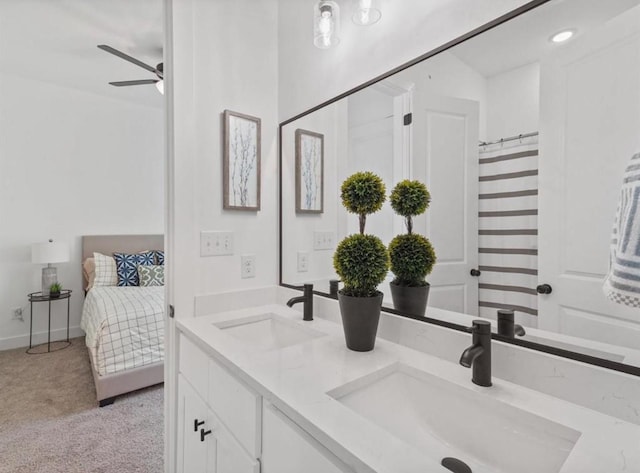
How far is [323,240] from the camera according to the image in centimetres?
155

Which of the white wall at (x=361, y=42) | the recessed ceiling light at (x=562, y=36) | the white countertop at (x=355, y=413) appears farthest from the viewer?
the white wall at (x=361, y=42)

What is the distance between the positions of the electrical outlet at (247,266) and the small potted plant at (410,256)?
0.78m

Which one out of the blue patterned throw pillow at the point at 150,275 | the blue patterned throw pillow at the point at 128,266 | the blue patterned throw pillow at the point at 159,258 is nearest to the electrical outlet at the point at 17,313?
the blue patterned throw pillow at the point at 128,266

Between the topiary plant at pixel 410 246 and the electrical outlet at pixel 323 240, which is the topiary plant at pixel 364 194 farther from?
the electrical outlet at pixel 323 240

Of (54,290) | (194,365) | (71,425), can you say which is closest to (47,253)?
(54,290)

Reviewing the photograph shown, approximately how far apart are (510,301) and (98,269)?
3908 millimetres

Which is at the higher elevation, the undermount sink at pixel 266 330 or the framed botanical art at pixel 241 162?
the framed botanical art at pixel 241 162

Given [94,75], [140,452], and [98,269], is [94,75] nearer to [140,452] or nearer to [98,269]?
[98,269]

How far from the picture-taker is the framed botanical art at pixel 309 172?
5.18ft

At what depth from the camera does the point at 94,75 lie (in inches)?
132

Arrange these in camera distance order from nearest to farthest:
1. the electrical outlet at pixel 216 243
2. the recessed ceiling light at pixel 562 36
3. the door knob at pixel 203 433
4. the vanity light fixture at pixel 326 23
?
1. the recessed ceiling light at pixel 562 36
2. the door knob at pixel 203 433
3. the vanity light fixture at pixel 326 23
4. the electrical outlet at pixel 216 243

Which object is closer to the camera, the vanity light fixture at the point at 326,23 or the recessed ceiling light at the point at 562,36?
the recessed ceiling light at the point at 562,36

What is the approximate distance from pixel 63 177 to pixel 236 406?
3948mm

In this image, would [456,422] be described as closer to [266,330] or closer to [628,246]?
[628,246]
